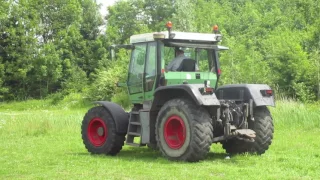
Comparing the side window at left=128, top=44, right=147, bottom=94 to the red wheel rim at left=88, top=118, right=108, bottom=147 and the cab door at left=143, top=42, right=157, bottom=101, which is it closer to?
the cab door at left=143, top=42, right=157, bottom=101

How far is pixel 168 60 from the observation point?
1131 cm

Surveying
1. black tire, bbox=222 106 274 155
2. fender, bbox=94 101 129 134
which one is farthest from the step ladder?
black tire, bbox=222 106 274 155

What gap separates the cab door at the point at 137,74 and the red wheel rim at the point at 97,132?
0.92m

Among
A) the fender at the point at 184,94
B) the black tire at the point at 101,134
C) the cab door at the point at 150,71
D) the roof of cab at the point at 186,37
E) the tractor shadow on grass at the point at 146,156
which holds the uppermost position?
the roof of cab at the point at 186,37

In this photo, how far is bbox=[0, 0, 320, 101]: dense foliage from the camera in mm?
31984

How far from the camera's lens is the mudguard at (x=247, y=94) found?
10961mm

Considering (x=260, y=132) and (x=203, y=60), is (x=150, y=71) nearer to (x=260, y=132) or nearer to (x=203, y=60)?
(x=203, y=60)

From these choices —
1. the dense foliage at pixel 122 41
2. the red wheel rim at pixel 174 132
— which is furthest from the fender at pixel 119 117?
the dense foliage at pixel 122 41

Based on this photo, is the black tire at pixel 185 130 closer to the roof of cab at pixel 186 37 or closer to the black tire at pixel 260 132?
the black tire at pixel 260 132

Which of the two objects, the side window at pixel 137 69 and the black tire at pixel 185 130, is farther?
the side window at pixel 137 69

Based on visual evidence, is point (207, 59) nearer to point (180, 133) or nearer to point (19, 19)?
point (180, 133)

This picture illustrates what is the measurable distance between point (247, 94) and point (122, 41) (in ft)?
163

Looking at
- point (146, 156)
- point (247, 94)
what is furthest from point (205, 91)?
point (146, 156)

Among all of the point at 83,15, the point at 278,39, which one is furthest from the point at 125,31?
the point at 278,39
